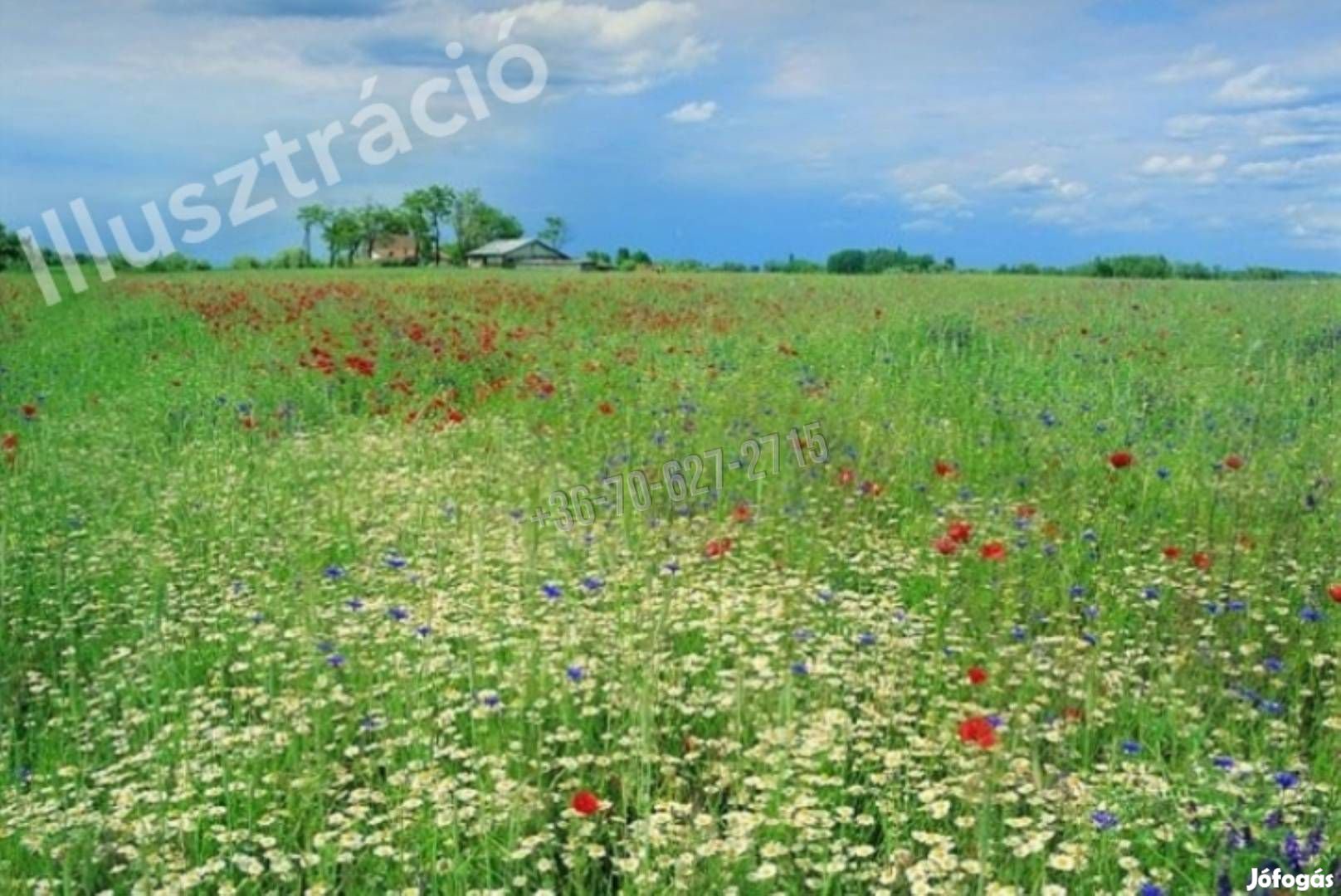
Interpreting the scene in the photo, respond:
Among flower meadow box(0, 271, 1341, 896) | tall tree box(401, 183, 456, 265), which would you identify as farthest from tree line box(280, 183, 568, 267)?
flower meadow box(0, 271, 1341, 896)

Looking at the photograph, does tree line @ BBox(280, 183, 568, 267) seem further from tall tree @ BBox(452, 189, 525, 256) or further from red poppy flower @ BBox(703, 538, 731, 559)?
red poppy flower @ BBox(703, 538, 731, 559)

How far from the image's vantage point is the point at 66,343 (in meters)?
12.6

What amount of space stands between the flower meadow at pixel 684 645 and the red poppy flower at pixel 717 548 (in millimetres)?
38

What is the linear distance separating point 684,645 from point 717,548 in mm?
417

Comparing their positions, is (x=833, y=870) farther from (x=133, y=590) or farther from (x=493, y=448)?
(x=493, y=448)

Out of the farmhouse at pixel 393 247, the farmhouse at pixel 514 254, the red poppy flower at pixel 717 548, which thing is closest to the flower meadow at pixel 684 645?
the red poppy flower at pixel 717 548

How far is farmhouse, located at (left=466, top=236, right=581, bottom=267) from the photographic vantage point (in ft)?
229

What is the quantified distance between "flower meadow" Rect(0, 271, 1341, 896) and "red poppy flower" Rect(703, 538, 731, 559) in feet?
0.12

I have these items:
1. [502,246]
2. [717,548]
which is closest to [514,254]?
[502,246]

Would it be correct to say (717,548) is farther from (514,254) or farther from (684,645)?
(514,254)

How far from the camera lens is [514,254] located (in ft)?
240

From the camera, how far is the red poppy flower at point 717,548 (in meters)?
3.96

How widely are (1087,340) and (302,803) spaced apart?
31.8ft

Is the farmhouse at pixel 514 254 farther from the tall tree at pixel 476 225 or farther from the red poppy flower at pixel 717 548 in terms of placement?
the red poppy flower at pixel 717 548
